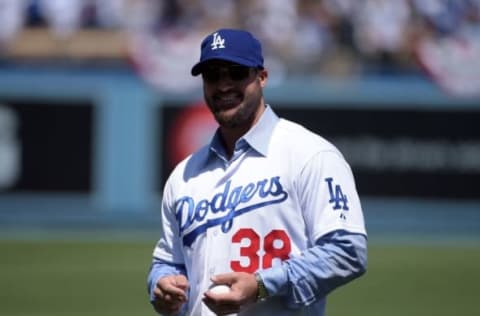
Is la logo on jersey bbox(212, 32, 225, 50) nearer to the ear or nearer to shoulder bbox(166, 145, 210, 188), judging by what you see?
the ear

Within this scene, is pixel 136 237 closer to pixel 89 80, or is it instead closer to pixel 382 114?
pixel 89 80

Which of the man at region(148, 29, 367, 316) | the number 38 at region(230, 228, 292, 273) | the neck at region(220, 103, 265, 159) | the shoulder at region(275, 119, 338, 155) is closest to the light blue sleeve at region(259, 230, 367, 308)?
the man at region(148, 29, 367, 316)

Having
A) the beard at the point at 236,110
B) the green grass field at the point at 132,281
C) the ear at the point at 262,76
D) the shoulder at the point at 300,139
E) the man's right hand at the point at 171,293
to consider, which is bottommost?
the green grass field at the point at 132,281

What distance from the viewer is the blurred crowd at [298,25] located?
16625 millimetres

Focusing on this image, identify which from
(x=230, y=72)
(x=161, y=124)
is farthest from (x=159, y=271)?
(x=161, y=124)

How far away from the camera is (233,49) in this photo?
394cm

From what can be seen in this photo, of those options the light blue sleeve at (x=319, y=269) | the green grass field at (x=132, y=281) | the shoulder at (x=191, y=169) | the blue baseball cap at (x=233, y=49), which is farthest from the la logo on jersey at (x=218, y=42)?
the green grass field at (x=132, y=281)

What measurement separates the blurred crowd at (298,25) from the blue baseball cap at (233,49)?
40.7 ft

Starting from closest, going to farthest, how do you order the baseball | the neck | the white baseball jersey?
the baseball → the white baseball jersey → the neck

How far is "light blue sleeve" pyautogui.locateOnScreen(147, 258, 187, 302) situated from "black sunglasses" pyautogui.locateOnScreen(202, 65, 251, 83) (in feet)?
2.50

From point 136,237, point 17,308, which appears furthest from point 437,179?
point 17,308

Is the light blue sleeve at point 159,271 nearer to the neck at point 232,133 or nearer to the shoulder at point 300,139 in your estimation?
the neck at point 232,133

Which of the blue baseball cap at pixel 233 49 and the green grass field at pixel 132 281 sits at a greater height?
the blue baseball cap at pixel 233 49

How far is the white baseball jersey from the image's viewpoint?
3.87 m
